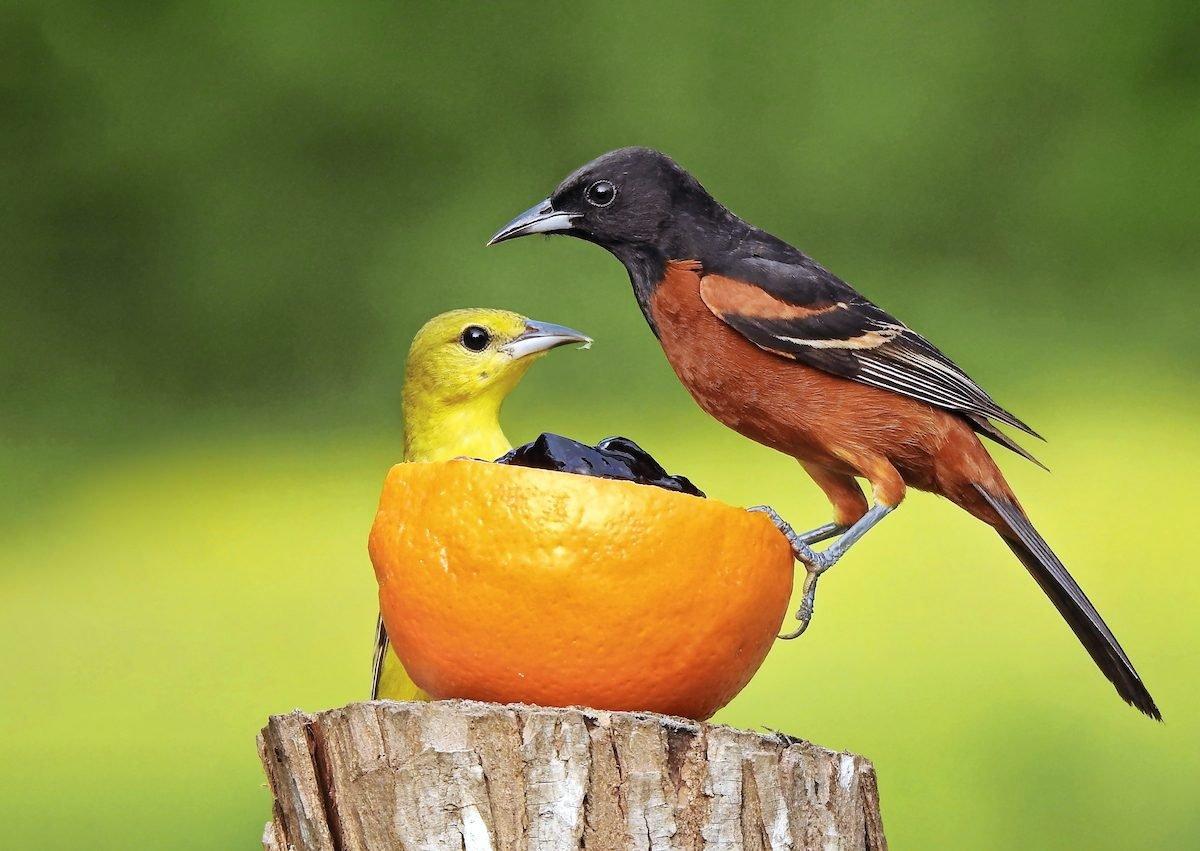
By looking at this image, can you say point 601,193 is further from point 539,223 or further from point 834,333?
point 834,333

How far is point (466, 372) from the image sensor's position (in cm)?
265

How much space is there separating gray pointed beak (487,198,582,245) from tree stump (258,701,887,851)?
2.55ft

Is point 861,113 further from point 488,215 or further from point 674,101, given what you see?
point 488,215

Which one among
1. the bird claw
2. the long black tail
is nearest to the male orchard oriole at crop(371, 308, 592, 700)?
the bird claw

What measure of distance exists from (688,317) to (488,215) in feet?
6.74

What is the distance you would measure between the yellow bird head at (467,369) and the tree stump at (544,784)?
90 cm

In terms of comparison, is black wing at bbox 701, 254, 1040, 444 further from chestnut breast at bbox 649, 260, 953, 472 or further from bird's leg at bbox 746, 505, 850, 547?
bird's leg at bbox 746, 505, 850, 547

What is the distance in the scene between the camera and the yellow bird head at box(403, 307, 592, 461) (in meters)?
2.65

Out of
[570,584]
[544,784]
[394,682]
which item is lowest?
[544,784]

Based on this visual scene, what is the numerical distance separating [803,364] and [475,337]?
656mm

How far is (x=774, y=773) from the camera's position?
6.01 feet

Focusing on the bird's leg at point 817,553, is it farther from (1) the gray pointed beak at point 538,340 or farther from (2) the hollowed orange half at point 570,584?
(1) the gray pointed beak at point 538,340

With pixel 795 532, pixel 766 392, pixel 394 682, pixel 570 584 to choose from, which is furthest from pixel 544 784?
pixel 394 682

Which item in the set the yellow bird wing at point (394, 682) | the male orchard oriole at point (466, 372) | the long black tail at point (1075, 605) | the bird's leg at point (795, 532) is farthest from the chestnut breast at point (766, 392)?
the yellow bird wing at point (394, 682)
